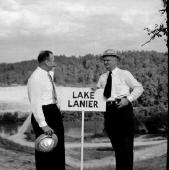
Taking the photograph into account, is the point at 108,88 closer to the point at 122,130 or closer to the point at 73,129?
the point at 122,130

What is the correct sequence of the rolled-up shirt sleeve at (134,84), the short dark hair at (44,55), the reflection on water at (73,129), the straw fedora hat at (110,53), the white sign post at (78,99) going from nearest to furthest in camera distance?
the short dark hair at (44,55)
the straw fedora hat at (110,53)
the rolled-up shirt sleeve at (134,84)
the white sign post at (78,99)
the reflection on water at (73,129)

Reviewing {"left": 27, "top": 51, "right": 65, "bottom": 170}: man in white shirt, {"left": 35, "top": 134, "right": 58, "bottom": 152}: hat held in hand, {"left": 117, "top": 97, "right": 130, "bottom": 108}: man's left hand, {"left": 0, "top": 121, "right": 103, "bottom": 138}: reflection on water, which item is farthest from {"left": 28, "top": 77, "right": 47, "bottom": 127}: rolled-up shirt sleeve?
{"left": 0, "top": 121, "right": 103, "bottom": 138}: reflection on water

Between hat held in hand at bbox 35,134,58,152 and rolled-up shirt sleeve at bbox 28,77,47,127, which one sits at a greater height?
rolled-up shirt sleeve at bbox 28,77,47,127

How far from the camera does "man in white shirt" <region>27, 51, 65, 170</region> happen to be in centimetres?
507

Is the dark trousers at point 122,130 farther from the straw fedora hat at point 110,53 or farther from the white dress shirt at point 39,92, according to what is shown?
the white dress shirt at point 39,92

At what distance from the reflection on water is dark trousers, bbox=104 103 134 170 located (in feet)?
28.9

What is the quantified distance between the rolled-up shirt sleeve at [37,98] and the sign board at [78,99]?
90 cm

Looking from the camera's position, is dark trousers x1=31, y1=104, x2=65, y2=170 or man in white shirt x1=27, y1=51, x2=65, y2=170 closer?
man in white shirt x1=27, y1=51, x2=65, y2=170

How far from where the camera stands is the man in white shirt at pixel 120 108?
5492 mm

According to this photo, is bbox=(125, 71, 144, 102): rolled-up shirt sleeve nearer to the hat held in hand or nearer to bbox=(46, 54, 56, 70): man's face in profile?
bbox=(46, 54, 56, 70): man's face in profile

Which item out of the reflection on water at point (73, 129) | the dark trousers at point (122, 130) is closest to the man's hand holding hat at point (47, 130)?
the dark trousers at point (122, 130)

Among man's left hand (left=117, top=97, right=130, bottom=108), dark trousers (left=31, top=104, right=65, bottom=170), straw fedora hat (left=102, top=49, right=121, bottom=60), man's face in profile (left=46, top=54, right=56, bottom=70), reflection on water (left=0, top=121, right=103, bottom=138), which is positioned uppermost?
straw fedora hat (left=102, top=49, right=121, bottom=60)

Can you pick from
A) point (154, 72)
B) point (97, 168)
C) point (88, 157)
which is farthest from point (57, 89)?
point (154, 72)

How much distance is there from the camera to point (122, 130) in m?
5.50
